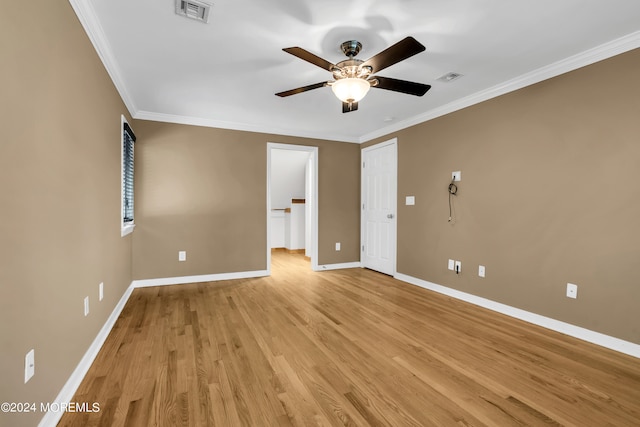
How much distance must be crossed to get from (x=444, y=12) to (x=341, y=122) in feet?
8.37

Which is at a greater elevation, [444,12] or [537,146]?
[444,12]

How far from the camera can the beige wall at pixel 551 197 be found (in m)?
2.35

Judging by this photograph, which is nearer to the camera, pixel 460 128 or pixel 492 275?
pixel 492 275

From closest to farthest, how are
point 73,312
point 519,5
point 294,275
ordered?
point 73,312 < point 519,5 < point 294,275

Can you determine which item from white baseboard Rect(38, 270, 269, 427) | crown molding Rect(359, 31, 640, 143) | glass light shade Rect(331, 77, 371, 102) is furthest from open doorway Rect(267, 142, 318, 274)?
glass light shade Rect(331, 77, 371, 102)

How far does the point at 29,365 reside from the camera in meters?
1.29

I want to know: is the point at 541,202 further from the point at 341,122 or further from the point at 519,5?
the point at 341,122

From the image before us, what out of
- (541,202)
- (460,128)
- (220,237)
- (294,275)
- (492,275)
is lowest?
A: (294,275)

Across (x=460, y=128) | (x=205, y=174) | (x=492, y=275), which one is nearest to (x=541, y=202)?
(x=492, y=275)

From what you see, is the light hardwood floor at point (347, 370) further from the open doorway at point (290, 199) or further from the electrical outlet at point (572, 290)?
the open doorway at point (290, 199)

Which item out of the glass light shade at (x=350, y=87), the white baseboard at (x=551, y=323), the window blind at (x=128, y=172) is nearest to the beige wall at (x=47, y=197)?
the window blind at (x=128, y=172)

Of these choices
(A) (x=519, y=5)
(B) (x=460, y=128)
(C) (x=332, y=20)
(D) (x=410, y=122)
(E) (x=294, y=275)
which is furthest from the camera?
(E) (x=294, y=275)

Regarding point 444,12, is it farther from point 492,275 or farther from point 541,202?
point 492,275

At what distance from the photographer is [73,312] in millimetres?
1820
